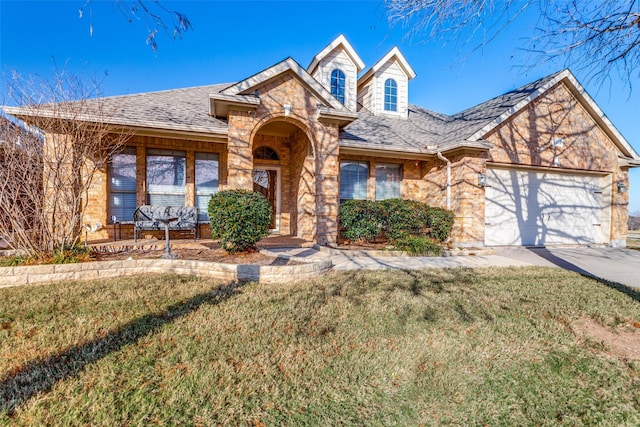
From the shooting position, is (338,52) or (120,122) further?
(338,52)

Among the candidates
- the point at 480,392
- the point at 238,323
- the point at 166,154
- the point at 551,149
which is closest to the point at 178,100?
the point at 166,154

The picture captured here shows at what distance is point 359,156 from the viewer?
33.4 feet

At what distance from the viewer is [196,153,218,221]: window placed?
29.6ft

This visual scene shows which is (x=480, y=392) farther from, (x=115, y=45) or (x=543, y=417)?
(x=115, y=45)

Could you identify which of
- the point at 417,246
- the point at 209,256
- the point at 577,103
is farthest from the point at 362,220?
the point at 577,103

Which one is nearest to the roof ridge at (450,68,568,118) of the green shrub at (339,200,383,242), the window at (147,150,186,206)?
the green shrub at (339,200,383,242)

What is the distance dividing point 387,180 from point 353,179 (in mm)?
1303

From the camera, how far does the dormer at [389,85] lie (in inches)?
490

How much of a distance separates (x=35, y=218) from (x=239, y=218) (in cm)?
318

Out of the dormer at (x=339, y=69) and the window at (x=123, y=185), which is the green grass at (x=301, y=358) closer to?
the window at (x=123, y=185)

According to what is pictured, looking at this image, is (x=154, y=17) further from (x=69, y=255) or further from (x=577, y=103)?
(x=577, y=103)

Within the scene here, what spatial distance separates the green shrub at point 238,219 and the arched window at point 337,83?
7.62 meters

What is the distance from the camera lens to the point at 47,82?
537cm

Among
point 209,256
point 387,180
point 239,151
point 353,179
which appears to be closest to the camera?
point 209,256
